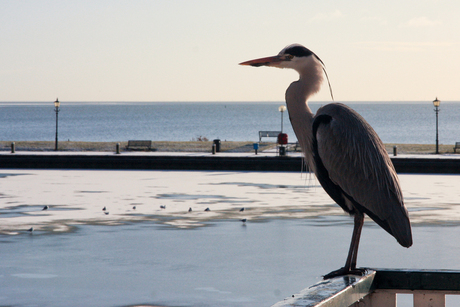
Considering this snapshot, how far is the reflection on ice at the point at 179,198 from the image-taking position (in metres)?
15.0

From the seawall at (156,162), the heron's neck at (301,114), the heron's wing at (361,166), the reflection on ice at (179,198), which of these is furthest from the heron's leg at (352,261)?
the seawall at (156,162)

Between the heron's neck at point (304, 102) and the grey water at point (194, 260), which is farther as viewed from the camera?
the grey water at point (194, 260)

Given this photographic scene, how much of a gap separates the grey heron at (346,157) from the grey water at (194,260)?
329cm

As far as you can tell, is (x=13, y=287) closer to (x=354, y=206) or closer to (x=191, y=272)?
(x=191, y=272)

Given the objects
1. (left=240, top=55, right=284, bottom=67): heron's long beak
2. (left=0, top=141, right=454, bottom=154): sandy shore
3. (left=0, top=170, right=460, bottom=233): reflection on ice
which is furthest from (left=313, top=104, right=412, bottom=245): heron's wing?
(left=0, top=141, right=454, bottom=154): sandy shore

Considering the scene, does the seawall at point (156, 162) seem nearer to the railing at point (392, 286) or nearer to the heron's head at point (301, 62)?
the heron's head at point (301, 62)

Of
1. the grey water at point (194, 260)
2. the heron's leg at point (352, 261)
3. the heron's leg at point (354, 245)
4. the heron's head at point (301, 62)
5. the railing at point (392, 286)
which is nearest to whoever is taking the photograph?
the railing at point (392, 286)

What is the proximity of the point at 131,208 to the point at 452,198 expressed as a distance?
9805mm

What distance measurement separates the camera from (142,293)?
8.53 metres

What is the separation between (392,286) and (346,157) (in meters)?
1.27

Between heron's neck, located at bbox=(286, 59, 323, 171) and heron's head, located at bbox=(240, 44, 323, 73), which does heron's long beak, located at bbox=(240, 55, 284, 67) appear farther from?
heron's neck, located at bbox=(286, 59, 323, 171)

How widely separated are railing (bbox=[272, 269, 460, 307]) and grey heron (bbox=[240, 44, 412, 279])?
44cm

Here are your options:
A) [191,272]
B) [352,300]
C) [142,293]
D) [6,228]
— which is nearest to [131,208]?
[6,228]

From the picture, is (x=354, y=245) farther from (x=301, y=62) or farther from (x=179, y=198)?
(x=179, y=198)
